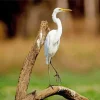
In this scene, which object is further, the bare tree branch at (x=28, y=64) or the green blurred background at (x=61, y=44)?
the green blurred background at (x=61, y=44)

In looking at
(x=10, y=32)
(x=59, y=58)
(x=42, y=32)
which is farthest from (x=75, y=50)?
(x=42, y=32)

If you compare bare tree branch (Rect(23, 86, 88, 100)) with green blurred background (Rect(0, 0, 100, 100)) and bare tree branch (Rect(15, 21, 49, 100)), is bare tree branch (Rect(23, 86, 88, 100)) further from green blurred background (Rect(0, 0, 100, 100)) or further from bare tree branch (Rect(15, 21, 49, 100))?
green blurred background (Rect(0, 0, 100, 100))

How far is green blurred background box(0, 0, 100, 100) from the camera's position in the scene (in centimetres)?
767

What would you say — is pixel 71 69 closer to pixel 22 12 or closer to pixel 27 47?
pixel 27 47

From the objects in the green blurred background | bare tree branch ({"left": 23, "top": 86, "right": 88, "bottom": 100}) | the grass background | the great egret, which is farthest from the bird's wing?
the grass background

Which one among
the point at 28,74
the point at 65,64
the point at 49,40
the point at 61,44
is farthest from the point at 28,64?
the point at 61,44

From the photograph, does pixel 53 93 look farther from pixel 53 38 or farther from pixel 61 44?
pixel 61 44

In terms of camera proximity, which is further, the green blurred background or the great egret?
the green blurred background

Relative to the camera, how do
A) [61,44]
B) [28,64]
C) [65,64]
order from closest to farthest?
[28,64]
[65,64]
[61,44]

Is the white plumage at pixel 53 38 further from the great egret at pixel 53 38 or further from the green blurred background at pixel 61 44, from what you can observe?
the green blurred background at pixel 61 44

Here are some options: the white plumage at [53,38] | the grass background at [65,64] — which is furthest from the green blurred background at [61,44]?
the white plumage at [53,38]

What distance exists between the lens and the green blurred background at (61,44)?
25.2 ft

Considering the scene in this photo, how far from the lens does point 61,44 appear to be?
819 centimetres

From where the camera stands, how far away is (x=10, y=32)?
28.1 ft
